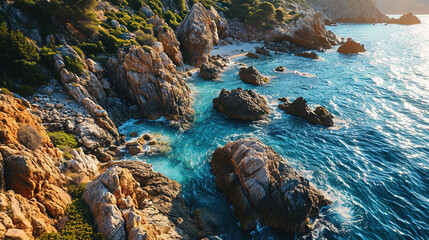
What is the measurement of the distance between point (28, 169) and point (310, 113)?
3546 cm

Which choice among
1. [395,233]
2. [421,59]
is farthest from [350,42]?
[395,233]

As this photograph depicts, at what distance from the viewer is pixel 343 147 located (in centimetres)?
2773

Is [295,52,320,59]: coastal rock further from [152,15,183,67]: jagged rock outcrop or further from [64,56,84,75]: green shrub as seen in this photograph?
[64,56,84,75]: green shrub

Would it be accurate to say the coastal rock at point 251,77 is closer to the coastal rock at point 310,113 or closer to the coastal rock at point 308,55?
the coastal rock at point 310,113

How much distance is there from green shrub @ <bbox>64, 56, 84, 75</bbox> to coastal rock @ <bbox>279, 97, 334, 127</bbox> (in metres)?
33.7

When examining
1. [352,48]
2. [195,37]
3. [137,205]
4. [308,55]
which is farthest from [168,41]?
[352,48]

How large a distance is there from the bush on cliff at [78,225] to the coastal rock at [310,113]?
32.5m

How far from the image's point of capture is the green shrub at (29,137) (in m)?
13.8

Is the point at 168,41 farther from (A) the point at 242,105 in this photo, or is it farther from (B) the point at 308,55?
(B) the point at 308,55

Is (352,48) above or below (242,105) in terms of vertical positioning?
below

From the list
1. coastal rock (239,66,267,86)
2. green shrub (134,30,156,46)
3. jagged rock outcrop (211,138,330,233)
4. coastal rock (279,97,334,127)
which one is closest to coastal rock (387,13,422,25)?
coastal rock (239,66,267,86)

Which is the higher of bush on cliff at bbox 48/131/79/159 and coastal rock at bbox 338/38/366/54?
bush on cliff at bbox 48/131/79/159

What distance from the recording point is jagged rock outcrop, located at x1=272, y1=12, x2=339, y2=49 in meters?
78.3

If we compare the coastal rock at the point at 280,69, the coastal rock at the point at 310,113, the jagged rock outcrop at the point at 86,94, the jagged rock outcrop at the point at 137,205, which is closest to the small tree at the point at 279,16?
the coastal rock at the point at 280,69
